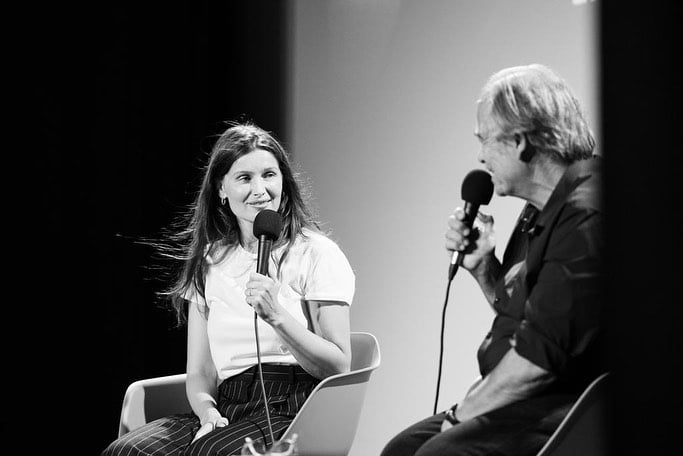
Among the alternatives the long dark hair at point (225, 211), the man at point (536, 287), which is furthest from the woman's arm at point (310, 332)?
the man at point (536, 287)

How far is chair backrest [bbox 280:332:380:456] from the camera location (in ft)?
6.65

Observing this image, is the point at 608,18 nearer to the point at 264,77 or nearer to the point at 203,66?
the point at 264,77

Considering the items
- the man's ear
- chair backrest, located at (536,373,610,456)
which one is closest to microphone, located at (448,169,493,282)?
the man's ear

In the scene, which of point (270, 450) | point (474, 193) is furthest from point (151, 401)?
point (474, 193)

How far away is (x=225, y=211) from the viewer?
2.51 metres

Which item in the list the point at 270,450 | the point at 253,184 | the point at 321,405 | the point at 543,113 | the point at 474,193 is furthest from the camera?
the point at 253,184

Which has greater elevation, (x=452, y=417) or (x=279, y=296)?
(x=279, y=296)

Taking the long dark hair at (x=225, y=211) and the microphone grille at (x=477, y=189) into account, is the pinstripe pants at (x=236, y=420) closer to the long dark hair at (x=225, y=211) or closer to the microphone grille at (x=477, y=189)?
the long dark hair at (x=225, y=211)

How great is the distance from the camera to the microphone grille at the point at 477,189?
182 cm

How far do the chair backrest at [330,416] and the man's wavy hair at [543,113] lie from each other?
2.47 feet

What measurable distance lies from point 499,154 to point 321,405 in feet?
2.55

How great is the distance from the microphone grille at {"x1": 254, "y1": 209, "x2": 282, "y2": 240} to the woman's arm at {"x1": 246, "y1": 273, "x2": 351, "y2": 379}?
11 centimetres

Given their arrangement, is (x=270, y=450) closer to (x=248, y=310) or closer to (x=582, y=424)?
(x=582, y=424)

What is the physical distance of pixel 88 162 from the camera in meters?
3.02
